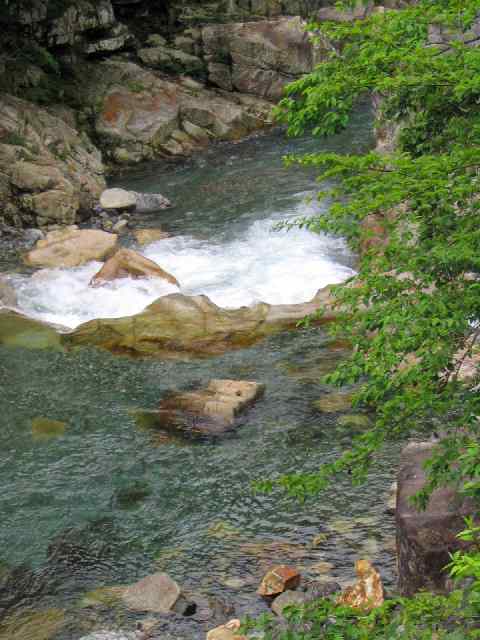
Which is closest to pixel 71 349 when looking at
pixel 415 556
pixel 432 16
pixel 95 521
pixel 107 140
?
pixel 95 521

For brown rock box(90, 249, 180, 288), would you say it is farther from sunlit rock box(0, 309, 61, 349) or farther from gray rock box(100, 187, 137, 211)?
gray rock box(100, 187, 137, 211)

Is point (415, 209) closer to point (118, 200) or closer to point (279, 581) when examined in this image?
point (279, 581)

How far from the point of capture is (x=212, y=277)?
17578 millimetres

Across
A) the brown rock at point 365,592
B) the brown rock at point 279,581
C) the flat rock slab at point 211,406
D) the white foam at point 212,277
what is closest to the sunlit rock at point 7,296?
the white foam at point 212,277

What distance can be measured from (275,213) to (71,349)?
813 centimetres

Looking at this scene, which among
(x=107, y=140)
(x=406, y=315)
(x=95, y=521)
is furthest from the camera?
(x=107, y=140)

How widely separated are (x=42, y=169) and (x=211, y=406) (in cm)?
1147

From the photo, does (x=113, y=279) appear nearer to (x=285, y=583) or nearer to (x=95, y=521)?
(x=95, y=521)

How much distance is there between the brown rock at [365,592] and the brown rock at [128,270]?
9813mm

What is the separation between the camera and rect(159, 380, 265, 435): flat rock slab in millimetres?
11609

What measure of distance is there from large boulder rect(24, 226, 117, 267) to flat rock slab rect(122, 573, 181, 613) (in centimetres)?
1076

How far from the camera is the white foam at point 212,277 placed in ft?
53.2

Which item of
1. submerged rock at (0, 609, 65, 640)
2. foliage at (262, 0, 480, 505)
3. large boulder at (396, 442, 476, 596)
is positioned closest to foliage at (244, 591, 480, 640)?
foliage at (262, 0, 480, 505)

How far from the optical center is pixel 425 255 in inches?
230
